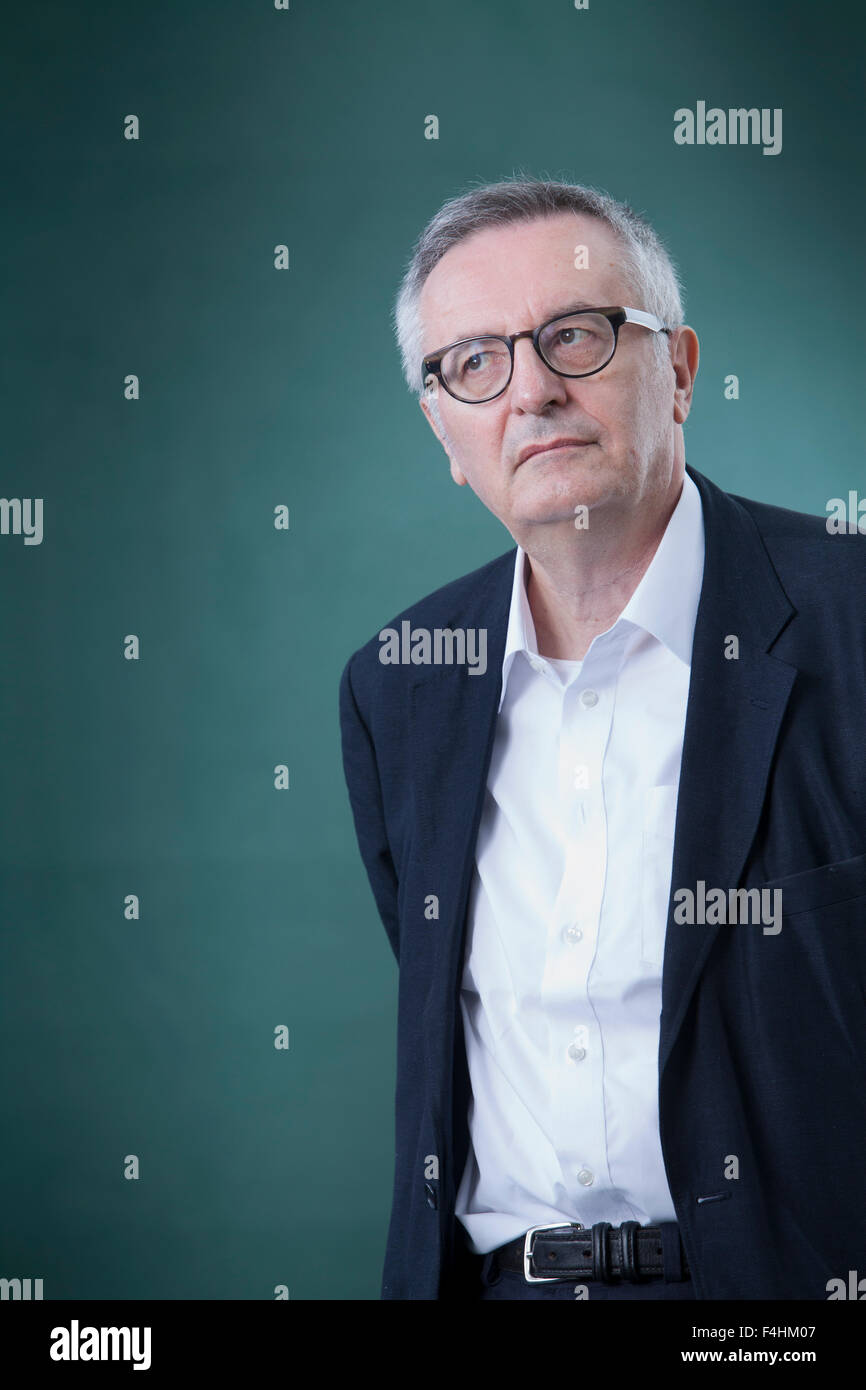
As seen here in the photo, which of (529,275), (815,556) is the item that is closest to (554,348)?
(529,275)

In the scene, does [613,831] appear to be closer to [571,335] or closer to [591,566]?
[591,566]

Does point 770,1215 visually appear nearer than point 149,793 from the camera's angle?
Yes

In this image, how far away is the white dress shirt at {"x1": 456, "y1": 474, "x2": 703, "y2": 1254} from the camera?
1.59 metres

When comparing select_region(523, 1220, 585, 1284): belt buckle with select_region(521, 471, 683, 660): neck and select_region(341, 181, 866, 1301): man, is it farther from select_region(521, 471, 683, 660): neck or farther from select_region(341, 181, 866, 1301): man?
select_region(521, 471, 683, 660): neck

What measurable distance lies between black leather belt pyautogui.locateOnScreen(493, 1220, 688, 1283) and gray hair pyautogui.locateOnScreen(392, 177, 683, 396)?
48.1 inches

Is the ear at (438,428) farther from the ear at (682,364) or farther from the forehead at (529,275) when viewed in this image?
the ear at (682,364)

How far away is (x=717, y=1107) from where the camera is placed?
4.97 feet

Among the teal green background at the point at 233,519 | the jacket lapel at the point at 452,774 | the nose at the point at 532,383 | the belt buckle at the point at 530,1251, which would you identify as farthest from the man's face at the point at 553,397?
the belt buckle at the point at 530,1251

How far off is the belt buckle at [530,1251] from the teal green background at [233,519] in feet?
3.35

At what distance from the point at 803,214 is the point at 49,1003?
2.27 m

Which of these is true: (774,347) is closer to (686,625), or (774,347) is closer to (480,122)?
(480,122)

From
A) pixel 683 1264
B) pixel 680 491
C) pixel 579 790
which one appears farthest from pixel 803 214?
pixel 683 1264

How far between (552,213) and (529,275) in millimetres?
115

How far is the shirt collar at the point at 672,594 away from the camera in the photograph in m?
1.73
